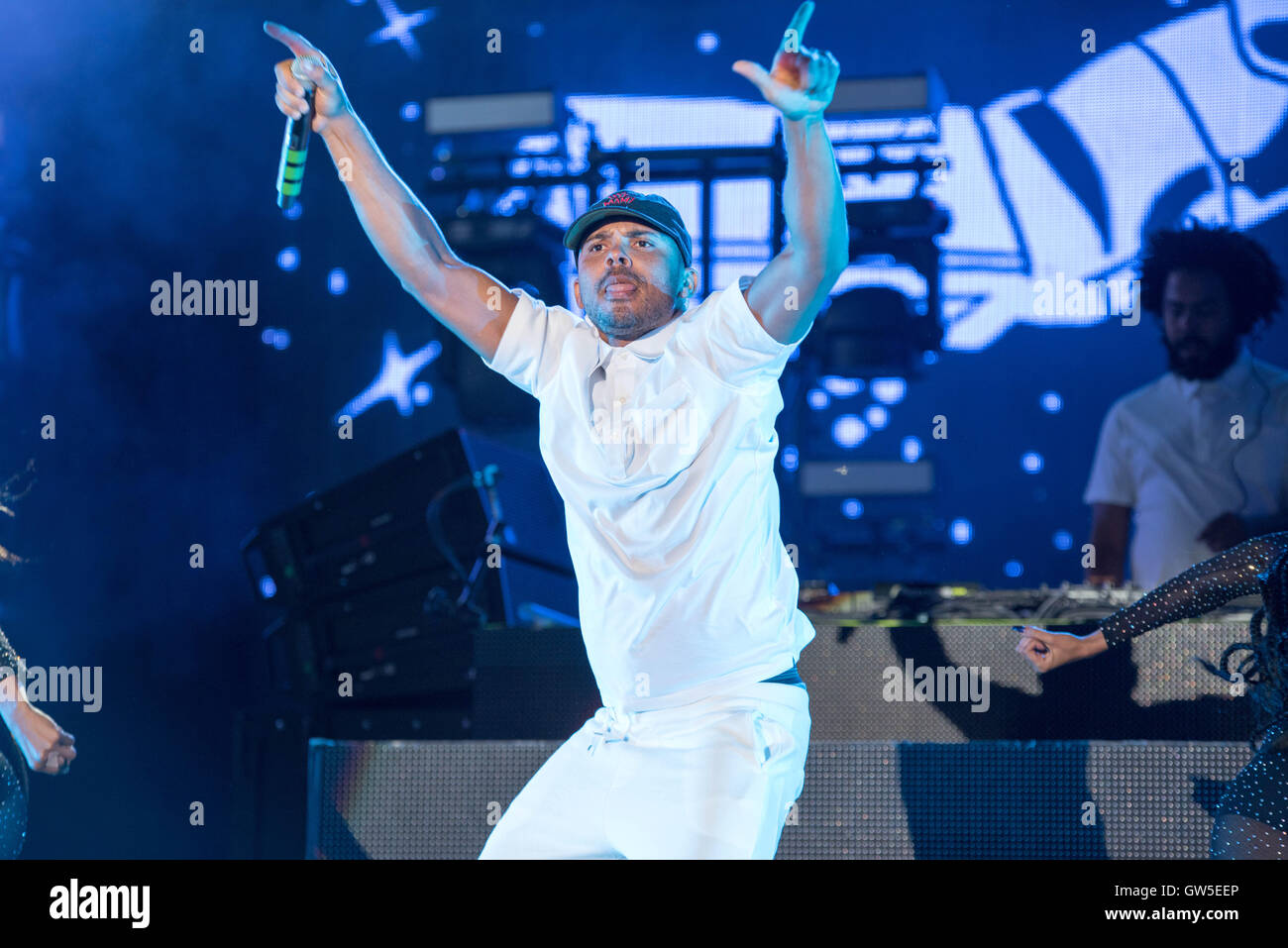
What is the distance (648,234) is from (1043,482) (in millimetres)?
4550

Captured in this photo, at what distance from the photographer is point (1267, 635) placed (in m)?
2.50

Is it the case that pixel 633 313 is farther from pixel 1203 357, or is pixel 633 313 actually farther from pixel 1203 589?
pixel 1203 357

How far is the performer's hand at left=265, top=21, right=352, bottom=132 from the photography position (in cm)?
249

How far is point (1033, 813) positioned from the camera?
9.75 ft

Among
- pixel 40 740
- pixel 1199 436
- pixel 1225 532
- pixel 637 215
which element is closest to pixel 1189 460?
pixel 1199 436

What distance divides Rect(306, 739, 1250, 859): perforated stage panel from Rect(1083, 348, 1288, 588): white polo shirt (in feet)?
6.31

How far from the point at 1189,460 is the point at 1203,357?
52 centimetres

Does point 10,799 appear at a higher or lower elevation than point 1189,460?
lower

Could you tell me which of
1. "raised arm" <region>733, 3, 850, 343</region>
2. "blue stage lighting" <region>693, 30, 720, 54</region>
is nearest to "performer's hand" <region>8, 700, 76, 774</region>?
"raised arm" <region>733, 3, 850, 343</region>

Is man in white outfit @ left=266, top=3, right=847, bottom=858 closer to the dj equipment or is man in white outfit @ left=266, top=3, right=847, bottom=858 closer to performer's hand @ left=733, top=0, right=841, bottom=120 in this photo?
performer's hand @ left=733, top=0, right=841, bottom=120

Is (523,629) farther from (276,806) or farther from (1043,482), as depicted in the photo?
(1043,482)

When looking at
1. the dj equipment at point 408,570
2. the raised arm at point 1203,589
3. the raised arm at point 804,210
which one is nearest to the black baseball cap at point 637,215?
the raised arm at point 804,210
